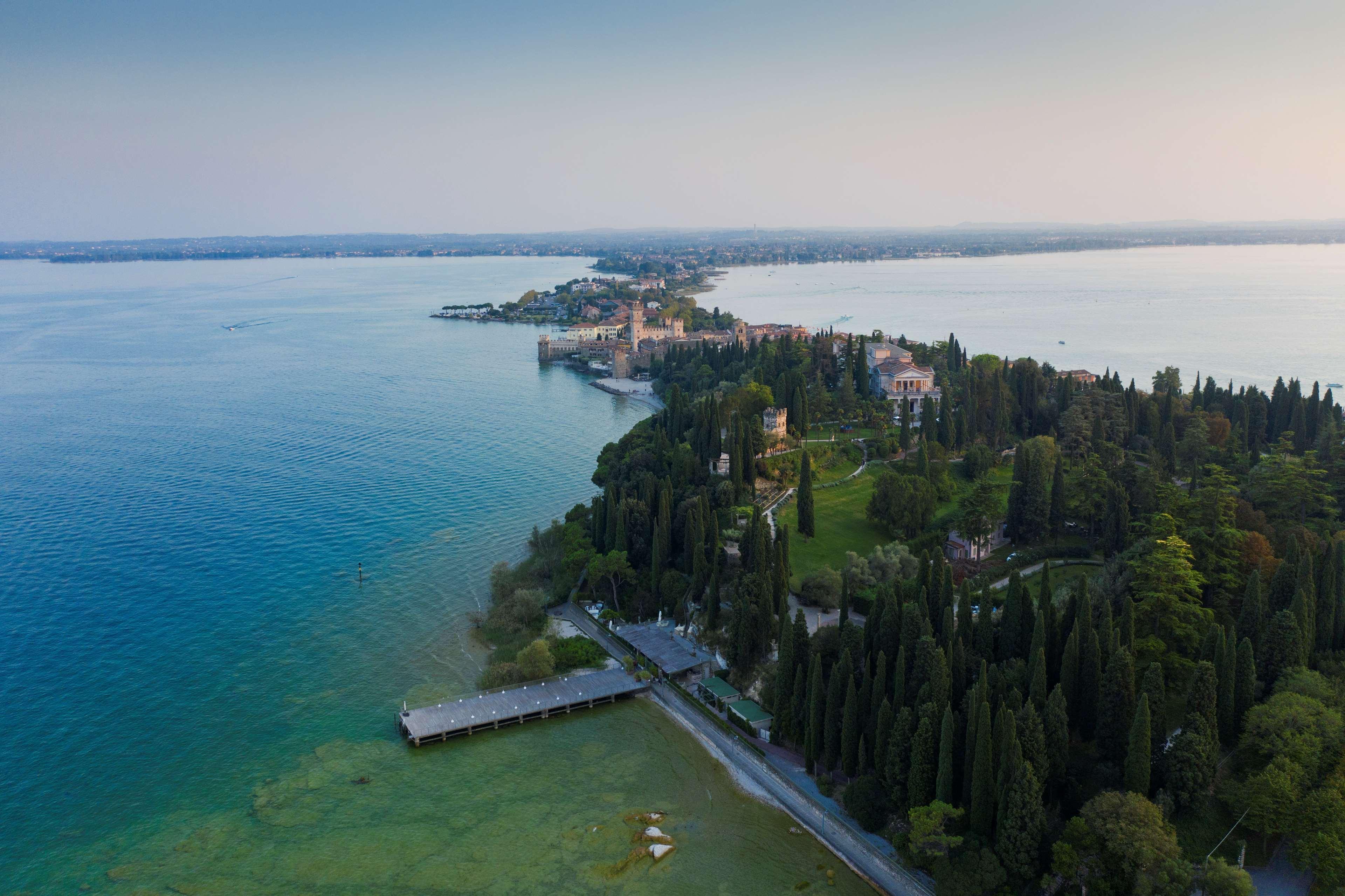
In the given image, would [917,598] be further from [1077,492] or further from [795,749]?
[1077,492]

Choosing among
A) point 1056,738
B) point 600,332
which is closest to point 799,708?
point 1056,738

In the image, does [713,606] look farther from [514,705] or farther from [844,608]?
[514,705]

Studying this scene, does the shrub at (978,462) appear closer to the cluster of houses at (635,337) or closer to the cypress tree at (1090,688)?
the cypress tree at (1090,688)

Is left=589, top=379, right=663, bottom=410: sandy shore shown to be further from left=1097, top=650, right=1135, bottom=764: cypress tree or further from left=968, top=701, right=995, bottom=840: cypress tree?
left=968, top=701, right=995, bottom=840: cypress tree

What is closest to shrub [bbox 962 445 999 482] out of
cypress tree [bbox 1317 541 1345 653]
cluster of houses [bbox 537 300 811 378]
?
cypress tree [bbox 1317 541 1345 653]

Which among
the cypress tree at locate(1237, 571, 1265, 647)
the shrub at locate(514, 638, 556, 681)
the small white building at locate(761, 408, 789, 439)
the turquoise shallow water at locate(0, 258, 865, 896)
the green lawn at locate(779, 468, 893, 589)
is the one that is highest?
the small white building at locate(761, 408, 789, 439)

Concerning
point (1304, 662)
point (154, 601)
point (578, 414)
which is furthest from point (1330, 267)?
point (154, 601)
